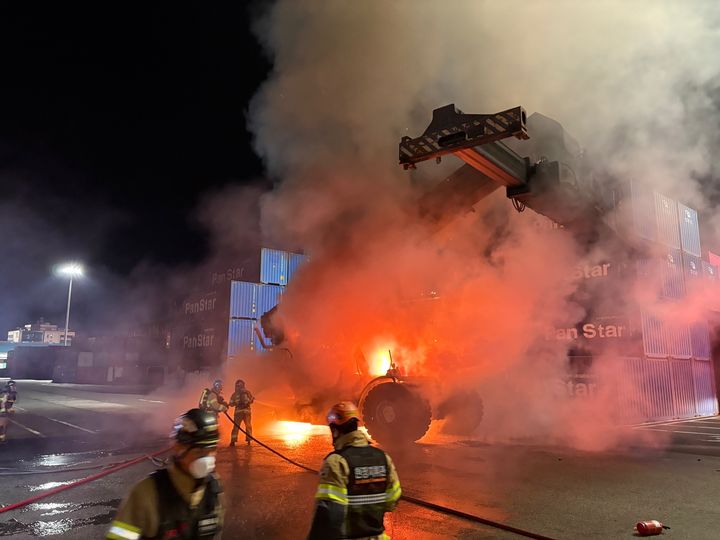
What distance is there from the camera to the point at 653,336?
47.1ft

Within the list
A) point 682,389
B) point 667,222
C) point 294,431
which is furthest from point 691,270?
point 294,431

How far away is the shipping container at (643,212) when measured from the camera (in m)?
13.0

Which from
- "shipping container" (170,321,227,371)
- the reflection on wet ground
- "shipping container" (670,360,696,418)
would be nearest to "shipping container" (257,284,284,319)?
"shipping container" (170,321,227,371)

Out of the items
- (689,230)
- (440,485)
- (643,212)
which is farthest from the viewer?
(689,230)

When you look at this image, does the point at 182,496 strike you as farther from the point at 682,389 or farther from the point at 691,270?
the point at 691,270

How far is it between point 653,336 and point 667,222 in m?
4.28

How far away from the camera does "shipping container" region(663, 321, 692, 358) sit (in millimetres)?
15109

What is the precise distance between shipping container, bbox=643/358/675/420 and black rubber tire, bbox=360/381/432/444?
8.09m

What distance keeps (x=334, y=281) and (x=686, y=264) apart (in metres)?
12.6

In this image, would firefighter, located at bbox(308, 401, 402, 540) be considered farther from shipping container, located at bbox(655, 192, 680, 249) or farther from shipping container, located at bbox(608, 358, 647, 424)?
shipping container, located at bbox(655, 192, 680, 249)

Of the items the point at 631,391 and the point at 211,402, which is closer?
the point at 211,402

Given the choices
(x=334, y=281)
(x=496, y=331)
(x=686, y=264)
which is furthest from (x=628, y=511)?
(x=686, y=264)

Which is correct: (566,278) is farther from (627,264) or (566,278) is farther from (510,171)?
(510,171)

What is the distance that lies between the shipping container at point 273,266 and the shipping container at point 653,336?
17921mm
